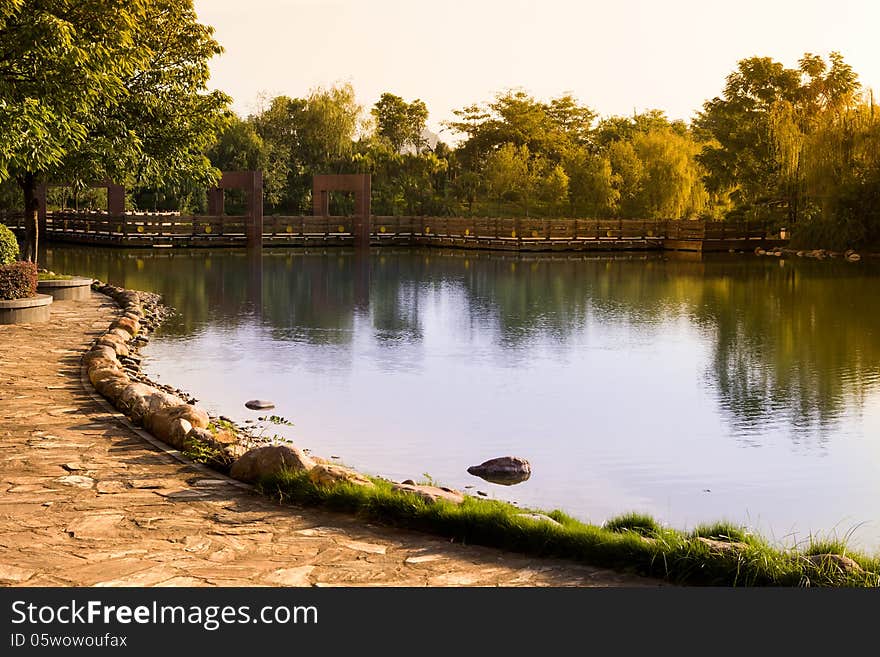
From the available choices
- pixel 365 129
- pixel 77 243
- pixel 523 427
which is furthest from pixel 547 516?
pixel 365 129

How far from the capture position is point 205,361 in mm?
14508

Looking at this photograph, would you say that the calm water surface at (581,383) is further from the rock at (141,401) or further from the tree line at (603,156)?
the tree line at (603,156)

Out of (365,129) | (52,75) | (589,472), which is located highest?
(365,129)

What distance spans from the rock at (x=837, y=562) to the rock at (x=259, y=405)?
7.01m

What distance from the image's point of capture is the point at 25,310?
51.4ft

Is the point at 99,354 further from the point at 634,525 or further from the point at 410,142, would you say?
the point at 410,142

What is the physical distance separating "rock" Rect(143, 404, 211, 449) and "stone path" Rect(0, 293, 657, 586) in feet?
0.65

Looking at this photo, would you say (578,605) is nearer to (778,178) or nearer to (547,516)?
(547,516)

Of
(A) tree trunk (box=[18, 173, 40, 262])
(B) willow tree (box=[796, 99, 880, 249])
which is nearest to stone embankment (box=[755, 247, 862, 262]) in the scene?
(B) willow tree (box=[796, 99, 880, 249])

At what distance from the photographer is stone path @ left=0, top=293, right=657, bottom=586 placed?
17.4ft

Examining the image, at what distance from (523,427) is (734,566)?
548 centimetres

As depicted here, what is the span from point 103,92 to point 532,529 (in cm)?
1178

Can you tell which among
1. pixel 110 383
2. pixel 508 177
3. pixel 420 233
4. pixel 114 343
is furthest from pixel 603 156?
pixel 110 383

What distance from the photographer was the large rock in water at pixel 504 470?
884 centimetres
